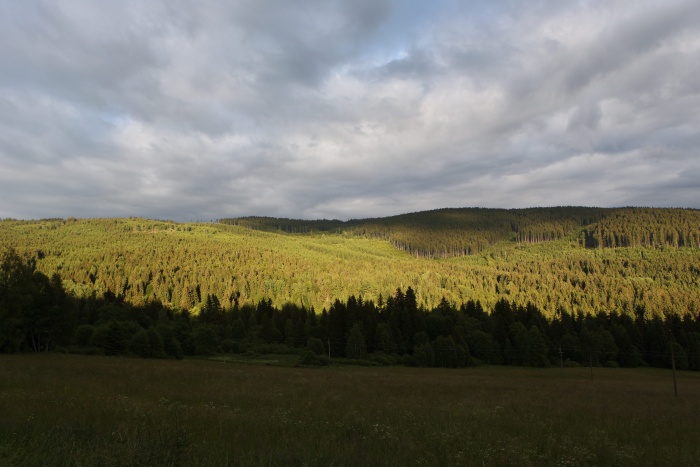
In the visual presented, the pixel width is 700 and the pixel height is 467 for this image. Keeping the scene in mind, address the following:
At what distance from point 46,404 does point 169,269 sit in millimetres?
173891

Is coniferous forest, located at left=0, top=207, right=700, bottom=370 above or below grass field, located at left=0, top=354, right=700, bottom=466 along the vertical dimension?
below

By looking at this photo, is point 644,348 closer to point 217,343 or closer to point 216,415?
point 217,343

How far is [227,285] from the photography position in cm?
14925

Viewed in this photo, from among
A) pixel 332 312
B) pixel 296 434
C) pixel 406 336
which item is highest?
pixel 296 434

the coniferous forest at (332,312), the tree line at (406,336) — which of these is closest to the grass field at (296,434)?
the coniferous forest at (332,312)

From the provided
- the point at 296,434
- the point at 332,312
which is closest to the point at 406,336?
the point at 332,312

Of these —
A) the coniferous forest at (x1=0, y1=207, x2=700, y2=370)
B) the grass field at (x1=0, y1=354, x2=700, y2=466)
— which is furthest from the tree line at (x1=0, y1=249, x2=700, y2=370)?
the grass field at (x1=0, y1=354, x2=700, y2=466)

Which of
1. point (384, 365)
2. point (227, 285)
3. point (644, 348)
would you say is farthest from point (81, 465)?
point (227, 285)

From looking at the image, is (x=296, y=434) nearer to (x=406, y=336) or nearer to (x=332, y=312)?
(x=332, y=312)

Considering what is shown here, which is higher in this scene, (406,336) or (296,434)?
(296,434)

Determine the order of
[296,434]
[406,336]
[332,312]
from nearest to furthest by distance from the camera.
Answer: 1. [296,434]
2. [406,336]
3. [332,312]

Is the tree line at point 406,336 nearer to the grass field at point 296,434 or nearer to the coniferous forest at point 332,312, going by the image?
the coniferous forest at point 332,312

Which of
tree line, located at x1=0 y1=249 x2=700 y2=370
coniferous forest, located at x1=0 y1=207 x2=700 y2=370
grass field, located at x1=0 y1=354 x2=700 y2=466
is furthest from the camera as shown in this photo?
tree line, located at x1=0 y1=249 x2=700 y2=370

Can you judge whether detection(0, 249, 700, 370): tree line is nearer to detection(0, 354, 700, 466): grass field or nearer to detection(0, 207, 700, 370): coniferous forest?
detection(0, 207, 700, 370): coniferous forest
